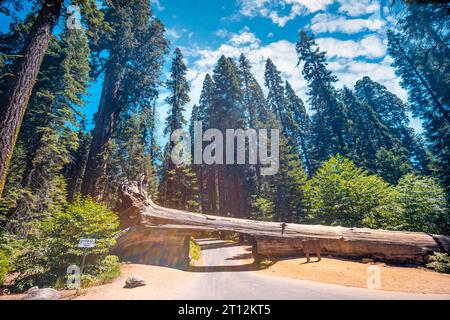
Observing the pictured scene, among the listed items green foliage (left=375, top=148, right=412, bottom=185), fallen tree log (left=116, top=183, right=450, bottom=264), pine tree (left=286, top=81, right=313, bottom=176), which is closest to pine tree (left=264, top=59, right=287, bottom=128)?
pine tree (left=286, top=81, right=313, bottom=176)

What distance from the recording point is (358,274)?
7.93m

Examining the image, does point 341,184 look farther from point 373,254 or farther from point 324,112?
point 324,112

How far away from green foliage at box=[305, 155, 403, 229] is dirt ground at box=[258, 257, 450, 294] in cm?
464

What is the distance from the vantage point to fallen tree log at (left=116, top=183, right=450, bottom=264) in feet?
34.0

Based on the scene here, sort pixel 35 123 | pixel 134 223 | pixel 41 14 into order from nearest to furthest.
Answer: pixel 41 14
pixel 134 223
pixel 35 123

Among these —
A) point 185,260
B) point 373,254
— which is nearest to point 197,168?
point 185,260

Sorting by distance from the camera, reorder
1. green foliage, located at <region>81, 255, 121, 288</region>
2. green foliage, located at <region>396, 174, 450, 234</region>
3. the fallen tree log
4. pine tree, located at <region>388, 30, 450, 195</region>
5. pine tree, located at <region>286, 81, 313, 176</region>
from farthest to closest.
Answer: pine tree, located at <region>286, 81, 313, 176</region>
pine tree, located at <region>388, 30, 450, 195</region>
green foliage, located at <region>396, 174, 450, 234</region>
the fallen tree log
green foliage, located at <region>81, 255, 121, 288</region>

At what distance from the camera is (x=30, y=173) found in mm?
13219

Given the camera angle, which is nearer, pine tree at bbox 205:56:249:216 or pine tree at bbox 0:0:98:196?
pine tree at bbox 0:0:98:196

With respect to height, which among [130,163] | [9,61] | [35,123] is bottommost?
[130,163]

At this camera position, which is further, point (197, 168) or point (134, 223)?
point (197, 168)

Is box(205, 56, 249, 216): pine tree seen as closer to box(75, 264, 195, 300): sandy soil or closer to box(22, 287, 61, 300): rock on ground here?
box(75, 264, 195, 300): sandy soil

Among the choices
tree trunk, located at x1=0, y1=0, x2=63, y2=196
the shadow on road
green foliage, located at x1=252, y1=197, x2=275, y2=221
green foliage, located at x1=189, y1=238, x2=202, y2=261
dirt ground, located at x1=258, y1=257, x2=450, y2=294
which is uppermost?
tree trunk, located at x1=0, y1=0, x2=63, y2=196

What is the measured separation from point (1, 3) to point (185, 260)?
523 inches
